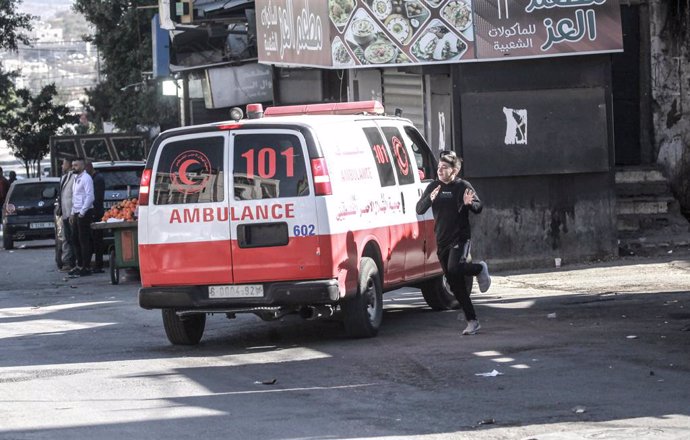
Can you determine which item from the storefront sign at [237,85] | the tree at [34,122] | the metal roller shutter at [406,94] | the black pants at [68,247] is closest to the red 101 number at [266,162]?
the metal roller shutter at [406,94]

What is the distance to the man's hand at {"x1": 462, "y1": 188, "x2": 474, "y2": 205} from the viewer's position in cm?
1301

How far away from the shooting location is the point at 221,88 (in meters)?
31.4

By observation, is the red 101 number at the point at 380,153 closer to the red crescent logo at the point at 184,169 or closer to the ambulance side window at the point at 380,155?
the ambulance side window at the point at 380,155

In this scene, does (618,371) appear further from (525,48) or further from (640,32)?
(640,32)

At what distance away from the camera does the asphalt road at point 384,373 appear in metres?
8.66

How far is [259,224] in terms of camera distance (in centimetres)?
A: 1240

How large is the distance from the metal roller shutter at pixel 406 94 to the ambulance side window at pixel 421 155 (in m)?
6.50

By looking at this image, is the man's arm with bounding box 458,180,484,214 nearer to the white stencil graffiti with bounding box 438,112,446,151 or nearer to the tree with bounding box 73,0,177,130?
the white stencil graffiti with bounding box 438,112,446,151

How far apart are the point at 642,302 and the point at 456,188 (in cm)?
267

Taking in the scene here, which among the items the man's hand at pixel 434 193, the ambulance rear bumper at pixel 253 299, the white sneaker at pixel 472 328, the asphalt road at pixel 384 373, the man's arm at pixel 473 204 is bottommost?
the asphalt road at pixel 384 373

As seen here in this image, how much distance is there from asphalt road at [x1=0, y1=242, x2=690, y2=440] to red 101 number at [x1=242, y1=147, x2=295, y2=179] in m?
1.63

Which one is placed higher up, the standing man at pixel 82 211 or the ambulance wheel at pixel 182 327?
the standing man at pixel 82 211

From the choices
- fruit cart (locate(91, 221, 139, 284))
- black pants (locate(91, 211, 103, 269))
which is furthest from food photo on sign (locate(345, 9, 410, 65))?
black pants (locate(91, 211, 103, 269))

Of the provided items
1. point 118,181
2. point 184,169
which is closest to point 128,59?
point 118,181
